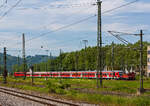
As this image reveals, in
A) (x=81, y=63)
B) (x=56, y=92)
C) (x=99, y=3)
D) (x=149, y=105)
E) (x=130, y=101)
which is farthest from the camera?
(x=81, y=63)

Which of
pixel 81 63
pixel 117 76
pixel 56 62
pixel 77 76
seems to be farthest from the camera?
pixel 56 62

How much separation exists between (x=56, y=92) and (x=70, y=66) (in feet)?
364

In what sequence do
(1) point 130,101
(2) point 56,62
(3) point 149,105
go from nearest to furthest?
(3) point 149,105
(1) point 130,101
(2) point 56,62

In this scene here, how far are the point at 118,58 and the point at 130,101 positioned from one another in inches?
4196

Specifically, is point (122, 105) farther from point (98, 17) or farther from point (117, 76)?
point (117, 76)

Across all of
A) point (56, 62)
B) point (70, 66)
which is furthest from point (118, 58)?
point (56, 62)

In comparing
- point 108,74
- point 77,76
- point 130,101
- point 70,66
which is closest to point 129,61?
point 70,66

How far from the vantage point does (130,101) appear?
792 inches

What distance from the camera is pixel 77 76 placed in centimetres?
7625

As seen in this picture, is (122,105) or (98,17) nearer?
(122,105)

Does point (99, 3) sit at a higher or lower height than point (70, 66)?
higher

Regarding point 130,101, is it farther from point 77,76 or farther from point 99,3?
point 77,76

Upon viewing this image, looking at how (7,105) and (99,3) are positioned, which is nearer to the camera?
(7,105)

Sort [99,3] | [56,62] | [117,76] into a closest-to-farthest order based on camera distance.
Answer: [99,3] < [117,76] < [56,62]
